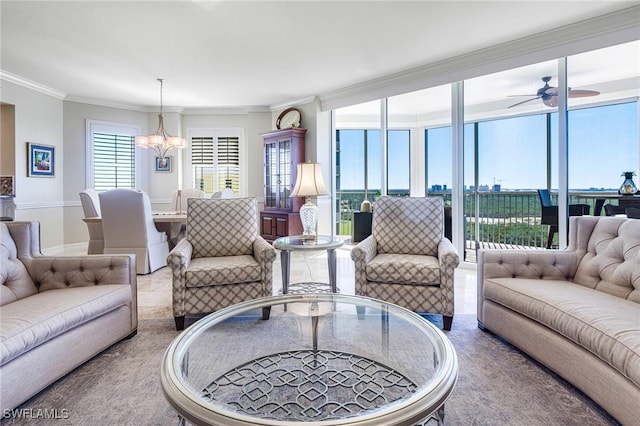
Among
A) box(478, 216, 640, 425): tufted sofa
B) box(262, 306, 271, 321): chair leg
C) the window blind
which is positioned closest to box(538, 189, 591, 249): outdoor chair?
box(478, 216, 640, 425): tufted sofa

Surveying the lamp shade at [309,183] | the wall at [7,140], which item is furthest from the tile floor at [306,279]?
the wall at [7,140]

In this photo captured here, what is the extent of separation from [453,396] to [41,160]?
6426mm

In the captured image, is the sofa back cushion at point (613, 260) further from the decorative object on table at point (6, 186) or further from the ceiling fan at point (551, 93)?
the decorative object on table at point (6, 186)

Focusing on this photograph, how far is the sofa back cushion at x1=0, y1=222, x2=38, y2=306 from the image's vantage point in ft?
6.35

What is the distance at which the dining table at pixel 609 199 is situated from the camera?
3.43 m

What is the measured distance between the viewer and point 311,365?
1.77 m

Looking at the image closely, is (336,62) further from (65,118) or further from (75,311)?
(65,118)

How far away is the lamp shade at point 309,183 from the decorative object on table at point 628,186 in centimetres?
309

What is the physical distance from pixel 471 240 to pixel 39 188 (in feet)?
21.4

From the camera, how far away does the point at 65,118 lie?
5871mm

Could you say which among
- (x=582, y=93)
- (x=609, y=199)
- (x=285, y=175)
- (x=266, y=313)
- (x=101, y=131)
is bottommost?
(x=266, y=313)

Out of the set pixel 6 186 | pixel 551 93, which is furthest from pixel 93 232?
pixel 551 93

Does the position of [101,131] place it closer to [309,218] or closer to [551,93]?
[309,218]

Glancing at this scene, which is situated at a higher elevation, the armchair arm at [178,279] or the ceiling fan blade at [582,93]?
the ceiling fan blade at [582,93]
